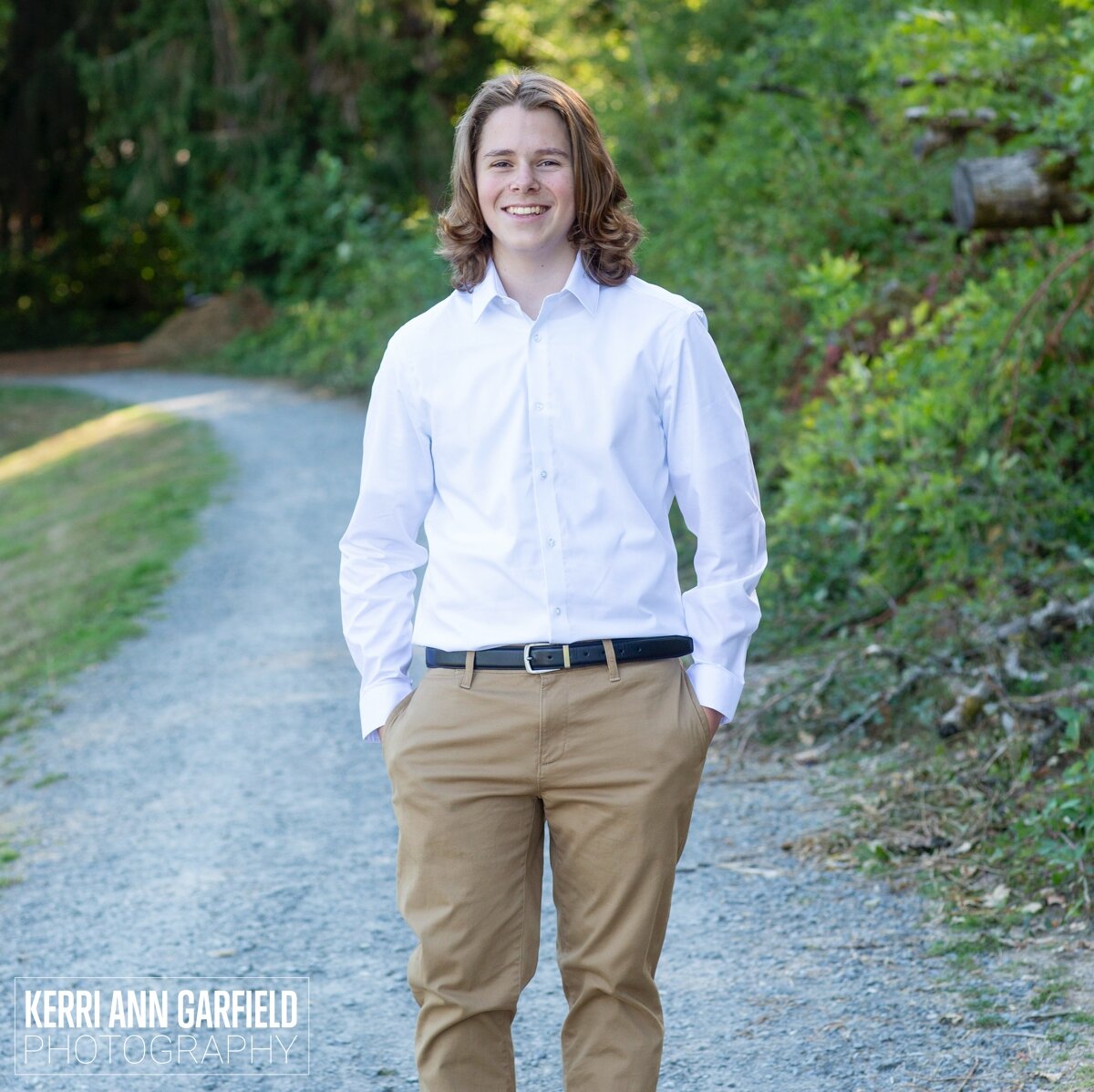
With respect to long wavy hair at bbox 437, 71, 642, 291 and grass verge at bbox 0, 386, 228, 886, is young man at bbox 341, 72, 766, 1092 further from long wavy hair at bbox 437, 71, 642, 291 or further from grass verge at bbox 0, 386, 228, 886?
grass verge at bbox 0, 386, 228, 886

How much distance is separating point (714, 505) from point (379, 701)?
0.67 metres

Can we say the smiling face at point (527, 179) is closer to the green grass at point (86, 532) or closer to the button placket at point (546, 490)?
the button placket at point (546, 490)

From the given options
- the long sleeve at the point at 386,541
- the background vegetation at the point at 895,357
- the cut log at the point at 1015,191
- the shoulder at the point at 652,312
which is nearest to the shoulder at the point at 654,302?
the shoulder at the point at 652,312

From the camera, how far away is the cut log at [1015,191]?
5.92 metres

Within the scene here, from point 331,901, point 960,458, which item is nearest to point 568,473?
point 331,901

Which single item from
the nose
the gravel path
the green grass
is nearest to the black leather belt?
the nose

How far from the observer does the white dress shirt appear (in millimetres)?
2463

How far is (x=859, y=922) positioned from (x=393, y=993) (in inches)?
50.3

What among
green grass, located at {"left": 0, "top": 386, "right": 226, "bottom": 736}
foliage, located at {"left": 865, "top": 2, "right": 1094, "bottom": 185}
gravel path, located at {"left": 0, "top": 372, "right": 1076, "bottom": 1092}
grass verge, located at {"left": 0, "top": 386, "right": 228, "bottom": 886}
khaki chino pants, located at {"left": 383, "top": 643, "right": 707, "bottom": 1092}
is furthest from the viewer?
green grass, located at {"left": 0, "top": 386, "right": 226, "bottom": 736}

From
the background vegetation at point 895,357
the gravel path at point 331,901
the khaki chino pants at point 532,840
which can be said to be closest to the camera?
the khaki chino pants at point 532,840

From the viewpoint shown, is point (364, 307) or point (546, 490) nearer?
point (546, 490)

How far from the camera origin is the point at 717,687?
251 cm

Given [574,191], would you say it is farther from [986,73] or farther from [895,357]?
[986,73]

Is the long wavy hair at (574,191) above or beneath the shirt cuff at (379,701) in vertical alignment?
above
